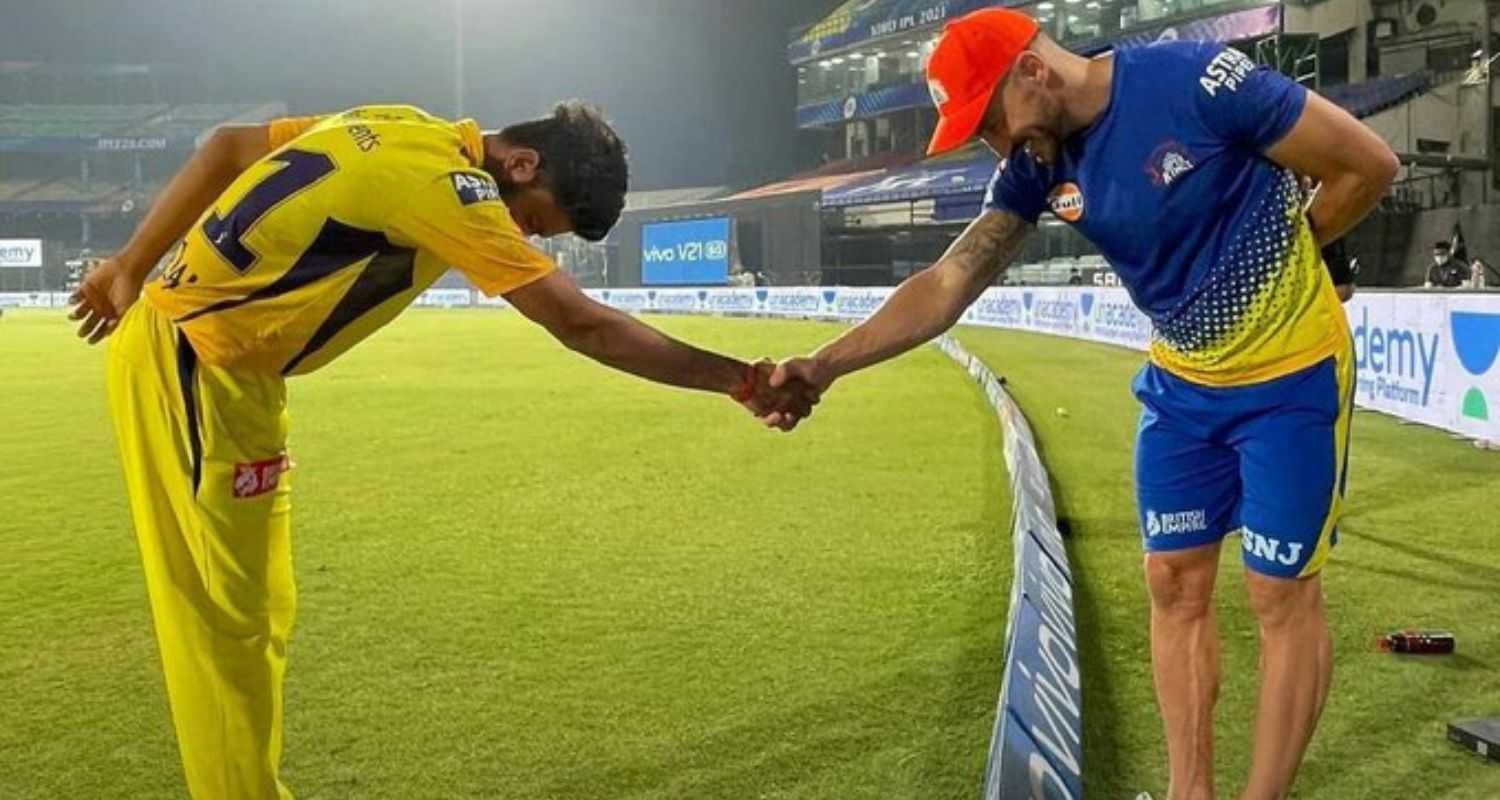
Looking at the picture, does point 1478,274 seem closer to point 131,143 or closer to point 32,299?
point 32,299

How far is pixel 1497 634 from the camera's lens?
506cm

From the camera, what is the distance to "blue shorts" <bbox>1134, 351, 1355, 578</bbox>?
9.38 ft

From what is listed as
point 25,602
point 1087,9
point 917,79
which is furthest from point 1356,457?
point 917,79

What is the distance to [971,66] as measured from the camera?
2807 mm

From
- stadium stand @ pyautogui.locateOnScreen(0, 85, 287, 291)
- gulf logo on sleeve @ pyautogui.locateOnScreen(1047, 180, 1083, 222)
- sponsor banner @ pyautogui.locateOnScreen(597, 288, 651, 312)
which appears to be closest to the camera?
gulf logo on sleeve @ pyautogui.locateOnScreen(1047, 180, 1083, 222)

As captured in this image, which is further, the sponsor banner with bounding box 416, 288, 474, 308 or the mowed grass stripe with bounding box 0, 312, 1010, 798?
the sponsor banner with bounding box 416, 288, 474, 308

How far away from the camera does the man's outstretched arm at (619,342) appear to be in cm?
280

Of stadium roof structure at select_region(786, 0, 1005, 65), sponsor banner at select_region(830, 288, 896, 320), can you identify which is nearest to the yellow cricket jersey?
sponsor banner at select_region(830, 288, 896, 320)

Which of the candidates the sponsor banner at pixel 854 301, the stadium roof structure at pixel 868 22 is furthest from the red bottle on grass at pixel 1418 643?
the stadium roof structure at pixel 868 22

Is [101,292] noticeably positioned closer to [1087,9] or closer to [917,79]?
[1087,9]

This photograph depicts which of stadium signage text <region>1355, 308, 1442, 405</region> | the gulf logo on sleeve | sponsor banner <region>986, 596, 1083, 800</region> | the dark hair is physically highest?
the dark hair

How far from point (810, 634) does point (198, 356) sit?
285cm

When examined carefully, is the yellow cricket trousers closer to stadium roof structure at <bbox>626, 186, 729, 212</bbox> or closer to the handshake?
the handshake

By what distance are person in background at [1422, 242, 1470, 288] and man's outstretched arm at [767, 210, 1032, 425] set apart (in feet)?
59.2
